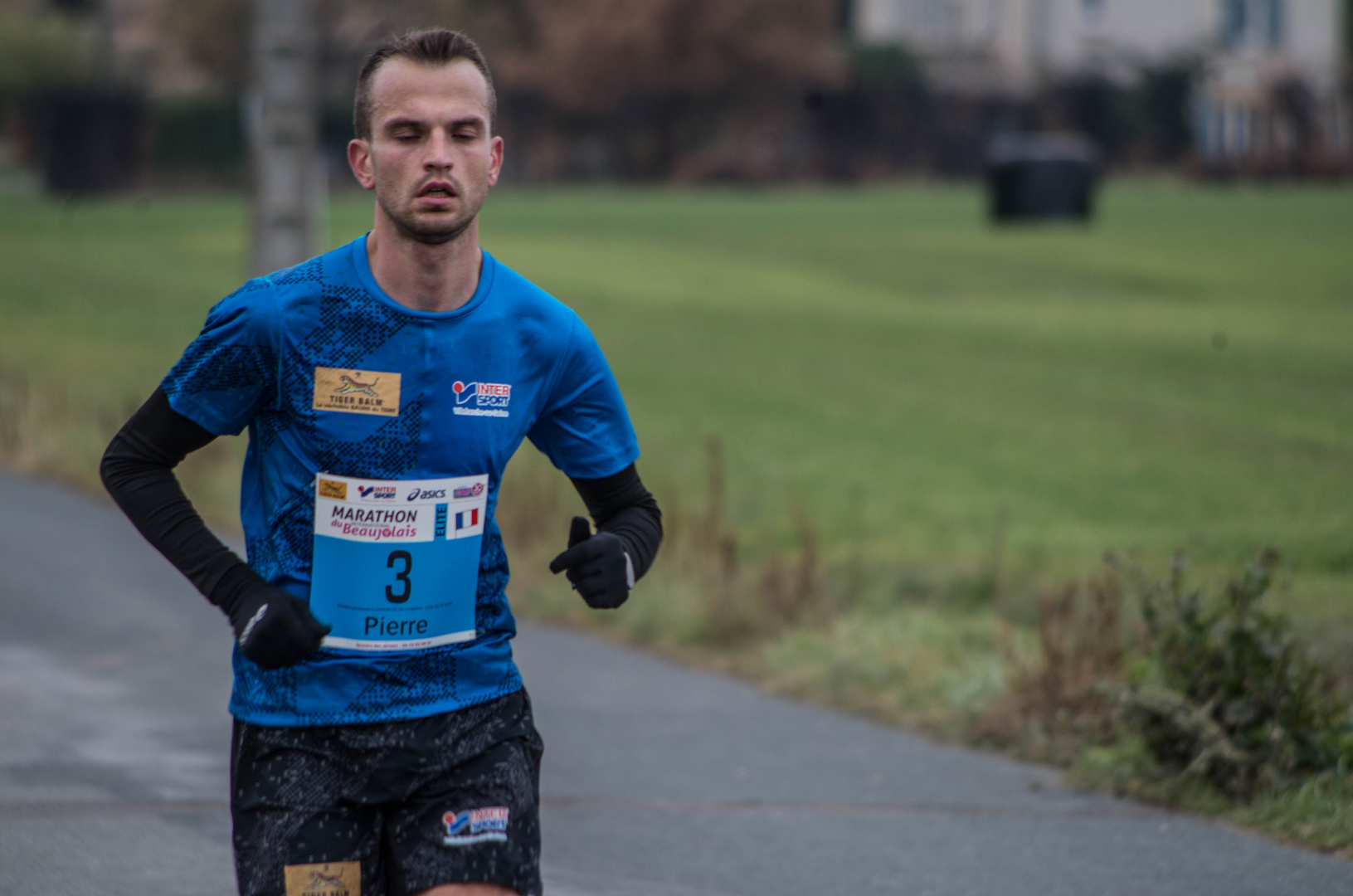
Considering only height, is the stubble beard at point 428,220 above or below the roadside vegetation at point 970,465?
above

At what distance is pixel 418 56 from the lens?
318cm

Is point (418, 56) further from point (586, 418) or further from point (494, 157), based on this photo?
point (586, 418)

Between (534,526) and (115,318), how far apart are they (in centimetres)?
1234

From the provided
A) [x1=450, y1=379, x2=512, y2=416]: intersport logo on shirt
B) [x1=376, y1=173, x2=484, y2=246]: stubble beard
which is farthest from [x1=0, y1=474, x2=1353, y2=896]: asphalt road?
[x1=376, y1=173, x2=484, y2=246]: stubble beard

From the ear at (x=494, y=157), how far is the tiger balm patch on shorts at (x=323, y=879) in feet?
3.90

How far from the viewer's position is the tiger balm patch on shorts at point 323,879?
310cm

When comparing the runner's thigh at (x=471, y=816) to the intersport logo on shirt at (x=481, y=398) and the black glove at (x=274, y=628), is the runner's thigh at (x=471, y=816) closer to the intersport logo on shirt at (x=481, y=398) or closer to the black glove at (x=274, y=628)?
the black glove at (x=274, y=628)

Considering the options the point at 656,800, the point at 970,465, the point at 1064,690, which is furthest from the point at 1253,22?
the point at 656,800

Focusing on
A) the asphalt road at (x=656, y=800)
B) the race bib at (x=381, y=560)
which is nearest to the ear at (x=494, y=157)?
the race bib at (x=381, y=560)

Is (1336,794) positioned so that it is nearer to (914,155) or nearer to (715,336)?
(715,336)

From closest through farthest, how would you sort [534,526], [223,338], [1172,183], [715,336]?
[223,338] → [534,526] → [715,336] → [1172,183]

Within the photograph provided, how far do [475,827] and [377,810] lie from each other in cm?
18

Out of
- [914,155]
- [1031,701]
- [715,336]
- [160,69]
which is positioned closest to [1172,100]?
[914,155]

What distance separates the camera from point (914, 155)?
6078 cm
